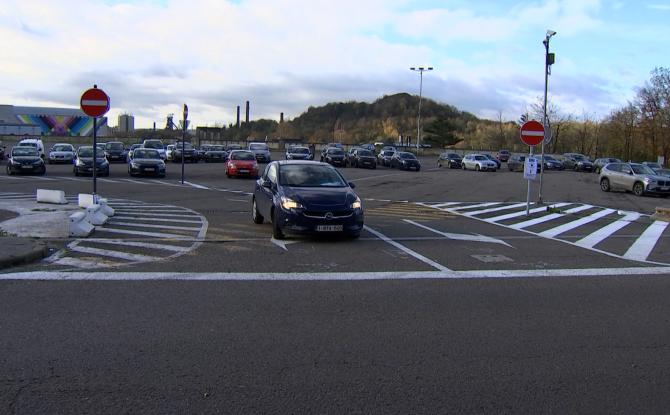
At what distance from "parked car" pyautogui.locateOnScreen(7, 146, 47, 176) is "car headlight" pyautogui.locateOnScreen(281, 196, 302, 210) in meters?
24.9

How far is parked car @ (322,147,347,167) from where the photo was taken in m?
48.2

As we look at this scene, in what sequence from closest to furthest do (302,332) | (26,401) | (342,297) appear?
1. (26,401)
2. (302,332)
3. (342,297)

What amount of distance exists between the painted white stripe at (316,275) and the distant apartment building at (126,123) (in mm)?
142153

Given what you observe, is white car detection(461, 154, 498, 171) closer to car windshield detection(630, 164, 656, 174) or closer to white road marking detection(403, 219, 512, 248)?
car windshield detection(630, 164, 656, 174)

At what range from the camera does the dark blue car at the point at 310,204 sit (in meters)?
10.8

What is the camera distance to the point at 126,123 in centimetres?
14375

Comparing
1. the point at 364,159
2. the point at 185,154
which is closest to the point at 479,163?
the point at 364,159

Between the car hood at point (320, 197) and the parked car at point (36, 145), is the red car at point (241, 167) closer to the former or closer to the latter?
the parked car at point (36, 145)

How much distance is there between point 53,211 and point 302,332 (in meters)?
10.3

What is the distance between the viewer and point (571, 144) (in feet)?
351

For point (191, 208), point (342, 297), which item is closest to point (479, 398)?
point (342, 297)

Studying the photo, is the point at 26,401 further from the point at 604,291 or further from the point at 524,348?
the point at 604,291

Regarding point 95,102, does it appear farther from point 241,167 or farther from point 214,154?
point 214,154

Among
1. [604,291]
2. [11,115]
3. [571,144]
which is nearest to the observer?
[604,291]
